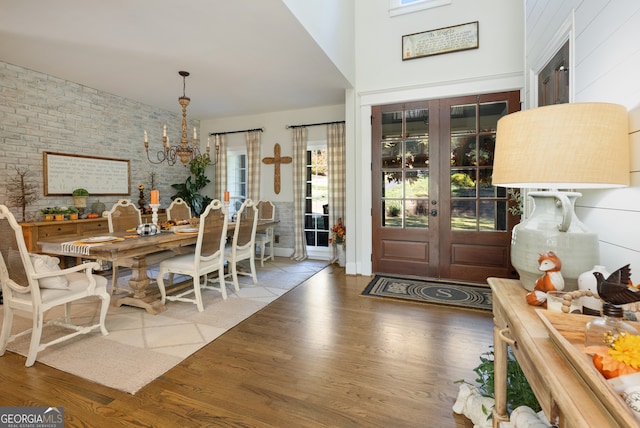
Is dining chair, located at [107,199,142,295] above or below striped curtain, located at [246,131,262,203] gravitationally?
below

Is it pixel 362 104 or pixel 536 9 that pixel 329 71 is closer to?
pixel 362 104

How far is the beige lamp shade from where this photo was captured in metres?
1.06

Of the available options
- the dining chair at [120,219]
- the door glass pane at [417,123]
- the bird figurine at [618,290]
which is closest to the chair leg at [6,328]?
the dining chair at [120,219]

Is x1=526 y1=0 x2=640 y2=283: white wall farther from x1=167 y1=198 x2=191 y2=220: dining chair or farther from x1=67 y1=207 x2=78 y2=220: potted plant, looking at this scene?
x1=67 y1=207 x2=78 y2=220: potted plant

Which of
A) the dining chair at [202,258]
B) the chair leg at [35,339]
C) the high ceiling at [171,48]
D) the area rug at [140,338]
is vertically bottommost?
the area rug at [140,338]

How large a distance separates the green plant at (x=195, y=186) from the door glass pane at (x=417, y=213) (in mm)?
3725

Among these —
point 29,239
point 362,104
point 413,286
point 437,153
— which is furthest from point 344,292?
point 29,239

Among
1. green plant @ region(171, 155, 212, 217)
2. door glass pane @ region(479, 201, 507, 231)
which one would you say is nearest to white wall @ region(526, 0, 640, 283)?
door glass pane @ region(479, 201, 507, 231)

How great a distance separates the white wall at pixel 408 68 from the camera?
3.61 meters

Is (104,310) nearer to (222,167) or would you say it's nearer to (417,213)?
(417,213)

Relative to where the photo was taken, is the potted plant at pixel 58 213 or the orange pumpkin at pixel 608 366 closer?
the orange pumpkin at pixel 608 366

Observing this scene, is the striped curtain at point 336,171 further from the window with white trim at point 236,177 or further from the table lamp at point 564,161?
the table lamp at point 564,161

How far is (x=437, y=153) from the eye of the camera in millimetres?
3920

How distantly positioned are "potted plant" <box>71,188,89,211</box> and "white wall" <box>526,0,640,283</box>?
528 centimetres
